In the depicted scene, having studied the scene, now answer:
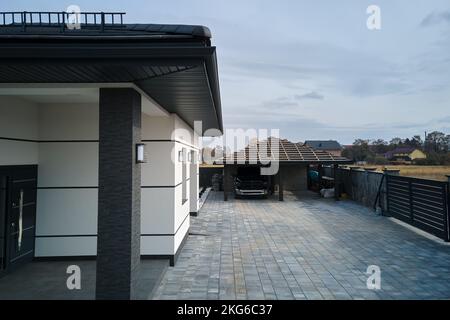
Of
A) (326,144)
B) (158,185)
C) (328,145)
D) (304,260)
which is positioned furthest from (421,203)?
(326,144)

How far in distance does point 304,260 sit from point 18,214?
17.9 feet

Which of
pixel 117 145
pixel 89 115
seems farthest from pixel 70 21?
pixel 89 115

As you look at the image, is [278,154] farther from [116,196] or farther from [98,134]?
[116,196]

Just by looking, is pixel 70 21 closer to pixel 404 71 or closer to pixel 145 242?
pixel 145 242

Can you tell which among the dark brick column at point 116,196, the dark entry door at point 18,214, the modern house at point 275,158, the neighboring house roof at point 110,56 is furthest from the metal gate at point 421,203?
the dark entry door at point 18,214

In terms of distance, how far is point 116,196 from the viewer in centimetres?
393

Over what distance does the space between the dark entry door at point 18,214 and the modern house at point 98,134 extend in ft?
0.06

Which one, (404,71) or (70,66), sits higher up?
(404,71)

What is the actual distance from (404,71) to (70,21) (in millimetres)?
11354

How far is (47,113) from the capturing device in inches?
244

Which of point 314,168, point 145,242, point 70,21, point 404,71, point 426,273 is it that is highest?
point 404,71

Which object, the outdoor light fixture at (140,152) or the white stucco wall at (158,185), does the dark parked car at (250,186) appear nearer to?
the white stucco wall at (158,185)

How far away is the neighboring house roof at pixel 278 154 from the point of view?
54.4ft

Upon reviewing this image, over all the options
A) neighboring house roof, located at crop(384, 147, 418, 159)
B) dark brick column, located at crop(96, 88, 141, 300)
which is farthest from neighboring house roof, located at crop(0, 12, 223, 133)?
neighboring house roof, located at crop(384, 147, 418, 159)
